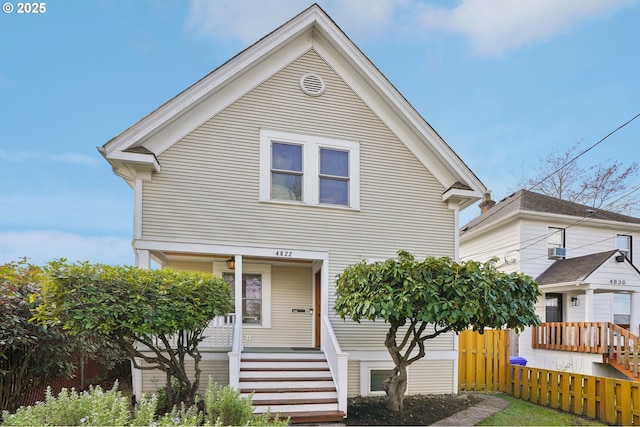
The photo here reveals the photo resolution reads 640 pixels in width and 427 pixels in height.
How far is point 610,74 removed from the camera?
12930 millimetres

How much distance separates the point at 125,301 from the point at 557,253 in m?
14.9

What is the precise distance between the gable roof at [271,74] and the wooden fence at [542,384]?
3.70 meters

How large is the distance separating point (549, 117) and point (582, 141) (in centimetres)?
613

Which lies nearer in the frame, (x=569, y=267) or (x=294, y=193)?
(x=294, y=193)

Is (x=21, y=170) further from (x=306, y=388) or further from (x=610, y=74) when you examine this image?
(x=610, y=74)

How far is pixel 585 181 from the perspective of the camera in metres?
21.4

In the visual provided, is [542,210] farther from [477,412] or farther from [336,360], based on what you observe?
[336,360]

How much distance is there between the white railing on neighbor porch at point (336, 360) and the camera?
7.03 m

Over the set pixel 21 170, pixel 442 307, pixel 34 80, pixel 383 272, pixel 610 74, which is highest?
pixel 610 74

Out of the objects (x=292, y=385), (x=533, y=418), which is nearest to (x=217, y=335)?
(x=292, y=385)

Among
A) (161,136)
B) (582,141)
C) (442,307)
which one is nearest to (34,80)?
(161,136)

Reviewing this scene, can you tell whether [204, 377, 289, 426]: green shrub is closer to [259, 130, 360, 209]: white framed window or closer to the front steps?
the front steps

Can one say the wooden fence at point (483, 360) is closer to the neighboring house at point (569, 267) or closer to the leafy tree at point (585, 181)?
the neighboring house at point (569, 267)

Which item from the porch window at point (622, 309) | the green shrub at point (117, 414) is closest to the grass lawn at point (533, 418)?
the green shrub at point (117, 414)
